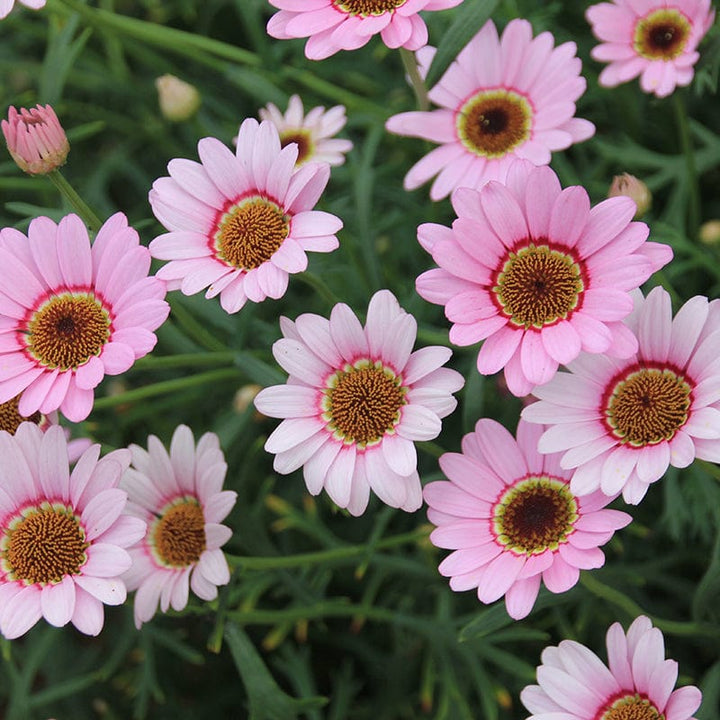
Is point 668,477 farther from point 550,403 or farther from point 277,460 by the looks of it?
point 277,460

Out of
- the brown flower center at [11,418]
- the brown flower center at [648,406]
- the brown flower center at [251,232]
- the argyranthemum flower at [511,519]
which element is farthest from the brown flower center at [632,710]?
the brown flower center at [11,418]

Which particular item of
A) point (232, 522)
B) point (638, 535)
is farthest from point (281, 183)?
point (638, 535)

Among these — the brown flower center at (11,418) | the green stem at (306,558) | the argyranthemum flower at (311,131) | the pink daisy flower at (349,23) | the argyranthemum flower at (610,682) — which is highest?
the pink daisy flower at (349,23)

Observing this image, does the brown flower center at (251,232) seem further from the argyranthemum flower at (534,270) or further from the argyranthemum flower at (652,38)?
the argyranthemum flower at (652,38)

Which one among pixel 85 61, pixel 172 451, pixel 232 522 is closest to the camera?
pixel 172 451

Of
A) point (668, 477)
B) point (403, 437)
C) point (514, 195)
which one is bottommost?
point (668, 477)

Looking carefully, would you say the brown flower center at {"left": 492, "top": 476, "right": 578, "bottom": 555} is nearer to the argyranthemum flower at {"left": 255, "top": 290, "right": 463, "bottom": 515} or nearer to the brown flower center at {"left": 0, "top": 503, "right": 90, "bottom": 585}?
the argyranthemum flower at {"left": 255, "top": 290, "right": 463, "bottom": 515}
